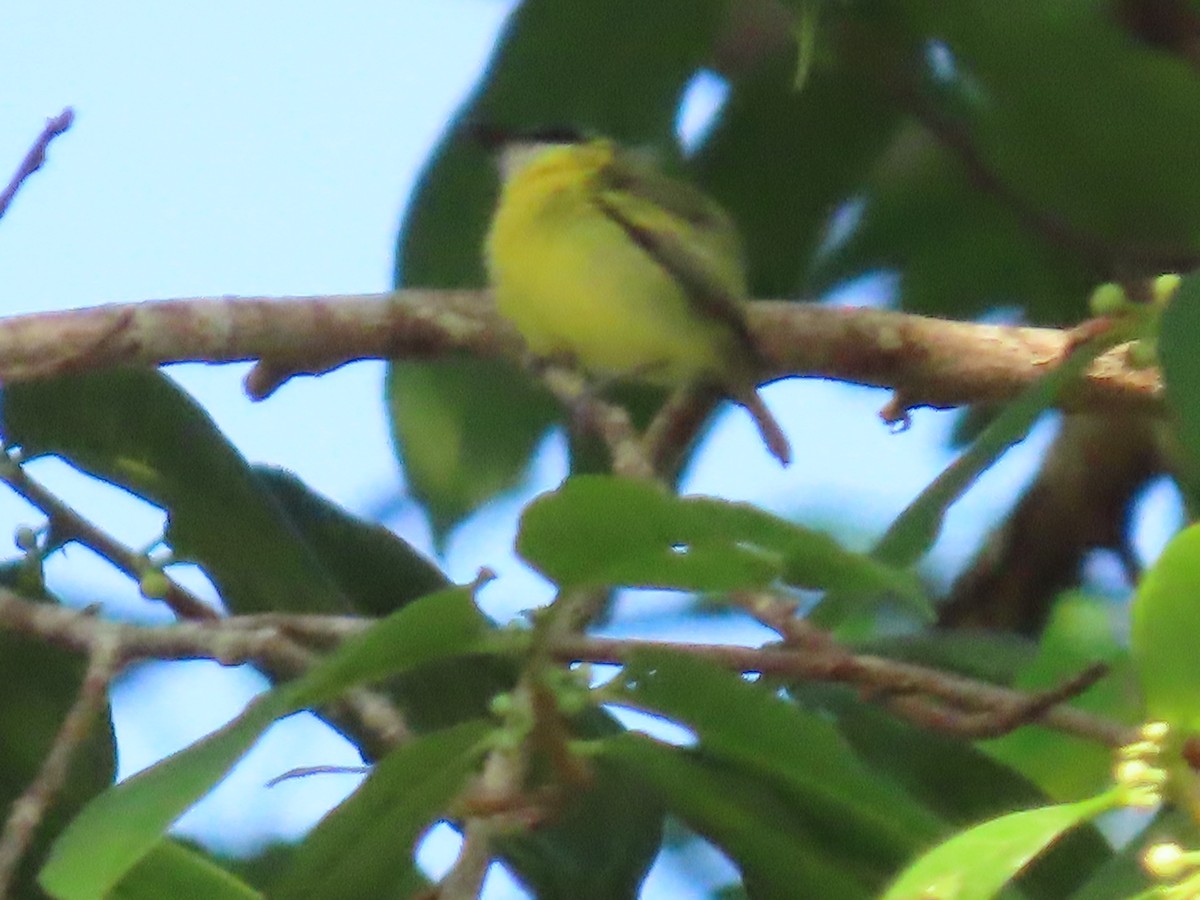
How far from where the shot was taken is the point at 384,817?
86 centimetres

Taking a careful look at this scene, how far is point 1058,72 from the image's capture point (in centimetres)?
147

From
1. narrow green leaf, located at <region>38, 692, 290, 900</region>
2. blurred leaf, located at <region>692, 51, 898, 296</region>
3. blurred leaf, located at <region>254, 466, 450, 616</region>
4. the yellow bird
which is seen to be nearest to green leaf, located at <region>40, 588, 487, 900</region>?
narrow green leaf, located at <region>38, 692, 290, 900</region>

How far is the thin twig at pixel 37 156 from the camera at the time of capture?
1.02 metres

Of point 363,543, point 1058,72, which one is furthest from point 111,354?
point 1058,72

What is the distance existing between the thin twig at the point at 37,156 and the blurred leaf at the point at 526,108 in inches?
19.3

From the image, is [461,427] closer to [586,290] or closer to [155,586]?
[586,290]

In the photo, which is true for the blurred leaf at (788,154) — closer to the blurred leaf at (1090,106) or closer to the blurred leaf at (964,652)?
the blurred leaf at (1090,106)

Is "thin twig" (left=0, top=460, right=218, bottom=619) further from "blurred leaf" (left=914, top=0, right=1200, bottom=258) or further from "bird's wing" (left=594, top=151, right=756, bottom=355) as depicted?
"blurred leaf" (left=914, top=0, right=1200, bottom=258)

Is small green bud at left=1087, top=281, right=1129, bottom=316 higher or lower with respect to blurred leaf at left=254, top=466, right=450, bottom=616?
higher

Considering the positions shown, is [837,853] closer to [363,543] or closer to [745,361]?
[363,543]

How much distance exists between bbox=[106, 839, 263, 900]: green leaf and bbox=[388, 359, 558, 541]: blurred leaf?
2.23ft

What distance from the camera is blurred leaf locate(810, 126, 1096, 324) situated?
1.76 meters

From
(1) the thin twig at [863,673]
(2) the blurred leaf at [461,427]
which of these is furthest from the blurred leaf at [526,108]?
(1) the thin twig at [863,673]

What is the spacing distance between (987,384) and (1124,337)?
410mm
